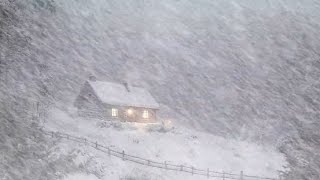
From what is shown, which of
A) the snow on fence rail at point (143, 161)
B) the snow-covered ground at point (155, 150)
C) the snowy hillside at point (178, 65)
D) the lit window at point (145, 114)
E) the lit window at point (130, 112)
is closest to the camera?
the snow-covered ground at point (155, 150)

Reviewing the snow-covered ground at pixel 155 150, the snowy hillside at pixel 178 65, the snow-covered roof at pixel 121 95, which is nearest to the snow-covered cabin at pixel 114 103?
the snow-covered roof at pixel 121 95

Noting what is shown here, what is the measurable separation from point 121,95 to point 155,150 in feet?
41.8

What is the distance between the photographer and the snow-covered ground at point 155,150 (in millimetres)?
32031

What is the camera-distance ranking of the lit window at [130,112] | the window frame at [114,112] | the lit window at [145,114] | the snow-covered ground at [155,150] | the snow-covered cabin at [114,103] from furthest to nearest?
the lit window at [145,114]
the lit window at [130,112]
the window frame at [114,112]
the snow-covered cabin at [114,103]
the snow-covered ground at [155,150]

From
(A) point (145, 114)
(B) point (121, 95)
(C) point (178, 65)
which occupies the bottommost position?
(A) point (145, 114)

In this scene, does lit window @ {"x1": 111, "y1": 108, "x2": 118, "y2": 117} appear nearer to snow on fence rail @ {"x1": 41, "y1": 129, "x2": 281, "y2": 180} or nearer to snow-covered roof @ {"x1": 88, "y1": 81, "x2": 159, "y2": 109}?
snow-covered roof @ {"x1": 88, "y1": 81, "x2": 159, "y2": 109}

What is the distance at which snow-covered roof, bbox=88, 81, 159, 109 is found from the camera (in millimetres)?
46625

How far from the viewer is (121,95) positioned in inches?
1902

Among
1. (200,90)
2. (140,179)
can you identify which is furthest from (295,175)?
(200,90)

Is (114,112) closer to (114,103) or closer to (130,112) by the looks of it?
(114,103)

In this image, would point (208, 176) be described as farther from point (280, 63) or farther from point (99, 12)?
point (99, 12)

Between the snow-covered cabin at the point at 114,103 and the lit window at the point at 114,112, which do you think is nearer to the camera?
the snow-covered cabin at the point at 114,103

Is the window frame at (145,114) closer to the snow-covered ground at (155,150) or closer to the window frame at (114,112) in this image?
the window frame at (114,112)

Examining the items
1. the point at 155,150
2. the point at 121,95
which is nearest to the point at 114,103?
the point at 121,95
